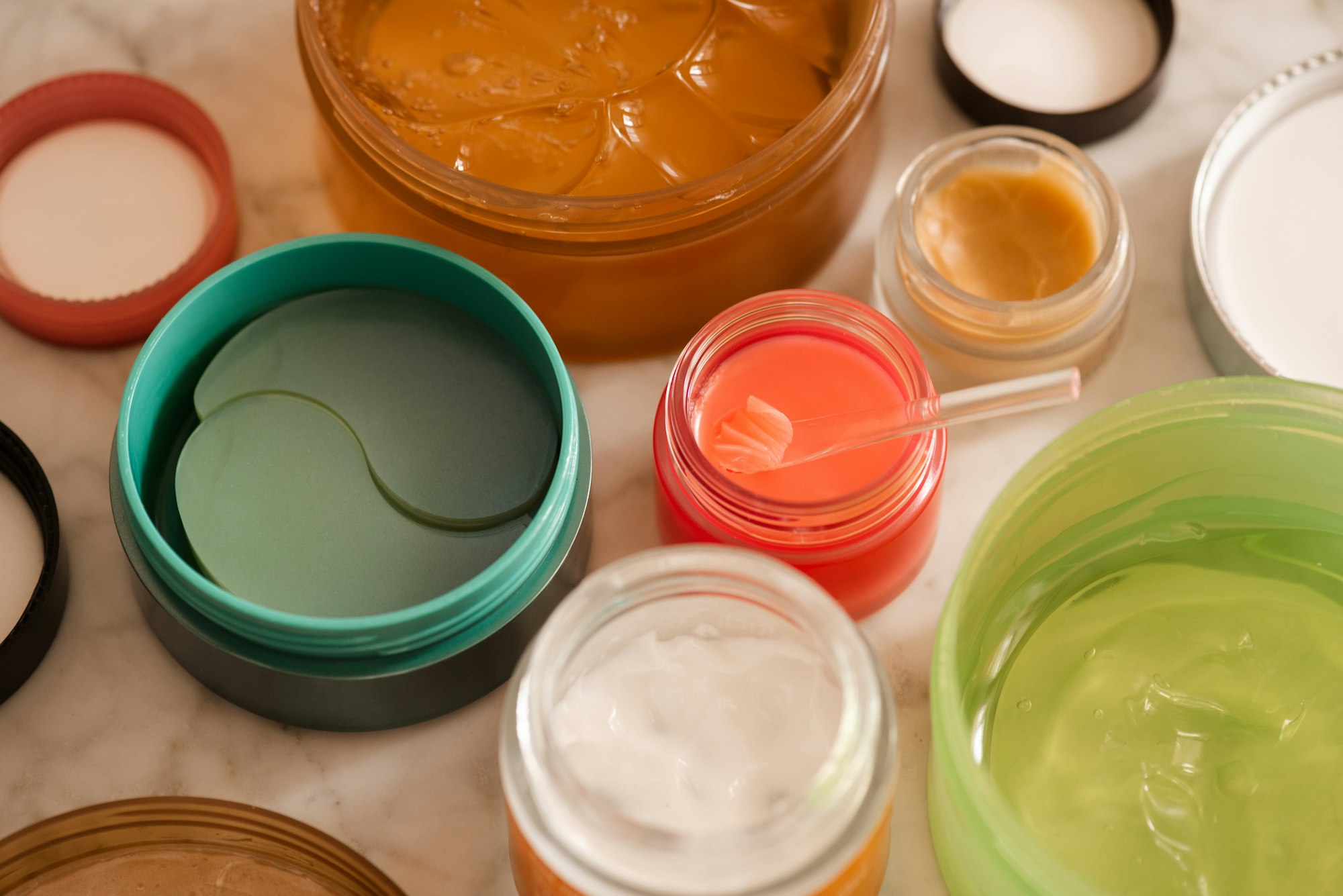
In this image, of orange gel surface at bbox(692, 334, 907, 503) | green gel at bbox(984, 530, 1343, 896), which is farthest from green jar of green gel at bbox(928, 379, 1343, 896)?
orange gel surface at bbox(692, 334, 907, 503)

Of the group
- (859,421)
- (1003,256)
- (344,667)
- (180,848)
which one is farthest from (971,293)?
(180,848)

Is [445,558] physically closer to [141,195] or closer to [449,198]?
[449,198]

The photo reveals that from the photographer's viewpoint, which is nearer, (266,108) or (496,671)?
(496,671)

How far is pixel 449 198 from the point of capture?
0.87 meters

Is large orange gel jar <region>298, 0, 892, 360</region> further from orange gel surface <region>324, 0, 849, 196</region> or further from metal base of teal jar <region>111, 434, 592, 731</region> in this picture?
metal base of teal jar <region>111, 434, 592, 731</region>

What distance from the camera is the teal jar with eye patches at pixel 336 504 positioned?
78cm

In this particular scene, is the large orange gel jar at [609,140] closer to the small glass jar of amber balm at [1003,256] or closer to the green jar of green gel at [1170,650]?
the small glass jar of amber balm at [1003,256]

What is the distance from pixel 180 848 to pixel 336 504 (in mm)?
233

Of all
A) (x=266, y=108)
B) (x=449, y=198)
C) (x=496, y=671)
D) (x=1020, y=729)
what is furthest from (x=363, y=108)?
(x=1020, y=729)

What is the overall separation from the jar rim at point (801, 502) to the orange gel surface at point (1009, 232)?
3.8 inches

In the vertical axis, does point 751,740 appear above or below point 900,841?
above

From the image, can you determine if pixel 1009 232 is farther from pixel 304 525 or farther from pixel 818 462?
pixel 304 525

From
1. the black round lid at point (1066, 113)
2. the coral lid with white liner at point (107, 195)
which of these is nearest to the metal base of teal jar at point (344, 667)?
the coral lid with white liner at point (107, 195)

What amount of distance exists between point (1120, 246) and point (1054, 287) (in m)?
0.05
